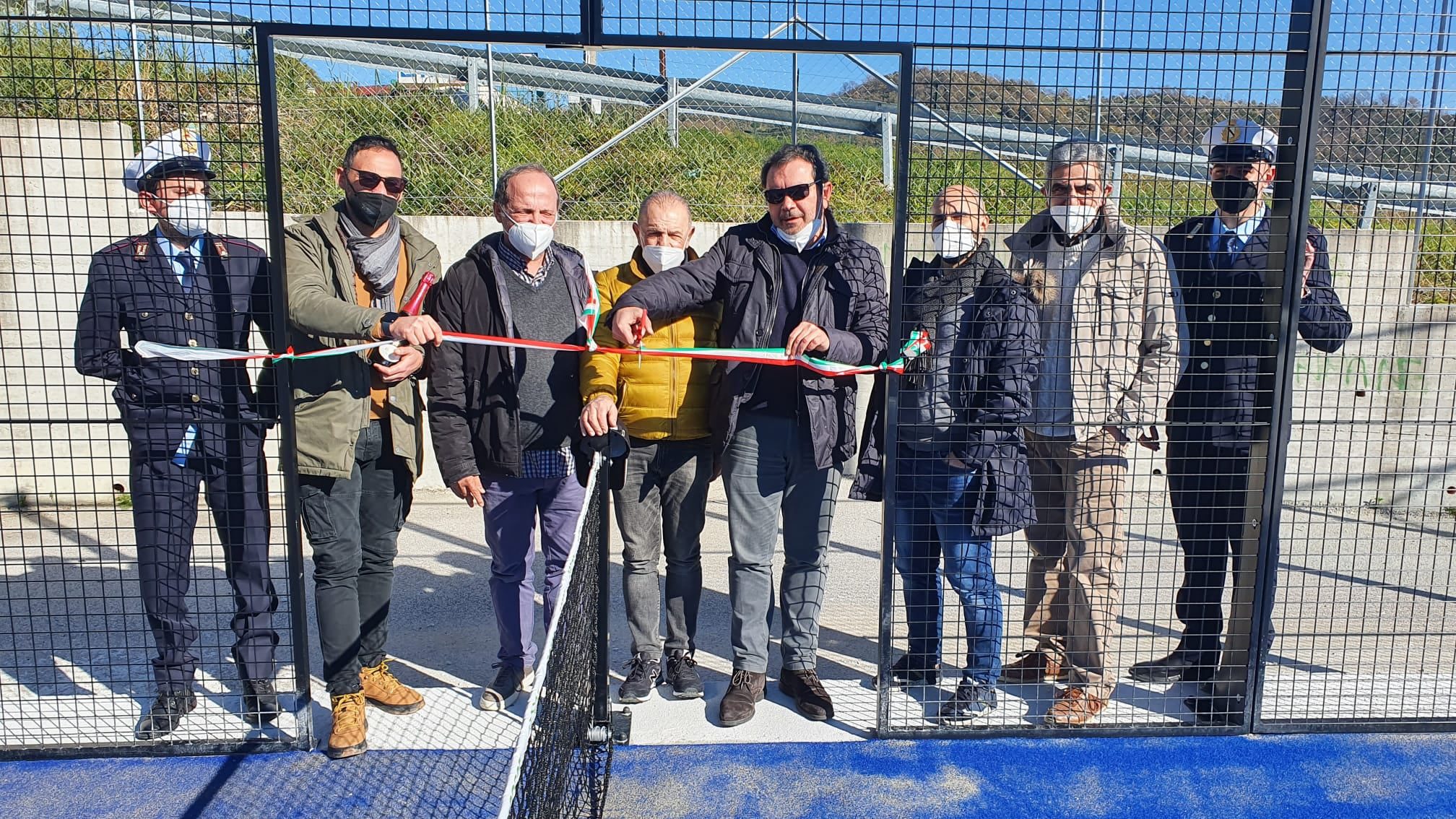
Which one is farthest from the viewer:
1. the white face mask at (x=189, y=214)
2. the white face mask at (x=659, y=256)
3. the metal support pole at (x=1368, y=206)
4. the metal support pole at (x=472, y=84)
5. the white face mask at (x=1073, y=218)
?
the metal support pole at (x=472, y=84)

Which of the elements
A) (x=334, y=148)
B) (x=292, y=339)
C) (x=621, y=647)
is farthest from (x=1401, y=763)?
(x=334, y=148)

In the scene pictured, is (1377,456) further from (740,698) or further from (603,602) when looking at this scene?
(603,602)

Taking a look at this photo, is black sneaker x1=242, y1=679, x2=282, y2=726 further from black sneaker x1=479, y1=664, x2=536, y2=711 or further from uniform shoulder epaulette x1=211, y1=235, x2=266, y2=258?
uniform shoulder epaulette x1=211, y1=235, x2=266, y2=258

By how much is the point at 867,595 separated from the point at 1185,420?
6.61ft

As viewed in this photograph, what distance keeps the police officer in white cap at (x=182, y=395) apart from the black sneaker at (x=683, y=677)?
1372 millimetres

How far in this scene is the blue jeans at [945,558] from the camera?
362 cm

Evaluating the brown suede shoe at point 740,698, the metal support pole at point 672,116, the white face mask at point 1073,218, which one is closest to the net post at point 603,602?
the brown suede shoe at point 740,698

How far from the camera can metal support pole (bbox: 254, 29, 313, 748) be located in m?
3.10

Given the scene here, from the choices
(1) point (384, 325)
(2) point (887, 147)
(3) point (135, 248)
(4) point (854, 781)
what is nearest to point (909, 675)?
(4) point (854, 781)

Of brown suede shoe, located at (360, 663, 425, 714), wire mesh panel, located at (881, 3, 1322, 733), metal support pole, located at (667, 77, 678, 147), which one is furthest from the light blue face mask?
metal support pole, located at (667, 77, 678, 147)

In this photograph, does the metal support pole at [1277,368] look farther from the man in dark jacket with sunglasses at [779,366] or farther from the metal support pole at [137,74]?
the metal support pole at [137,74]

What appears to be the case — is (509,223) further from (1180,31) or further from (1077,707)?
(1077,707)

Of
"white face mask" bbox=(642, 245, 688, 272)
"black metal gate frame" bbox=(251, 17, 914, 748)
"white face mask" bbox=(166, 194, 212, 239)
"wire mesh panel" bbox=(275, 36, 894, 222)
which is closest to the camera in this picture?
"black metal gate frame" bbox=(251, 17, 914, 748)

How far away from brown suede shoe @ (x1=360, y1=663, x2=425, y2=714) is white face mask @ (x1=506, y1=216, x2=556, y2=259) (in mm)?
1615
